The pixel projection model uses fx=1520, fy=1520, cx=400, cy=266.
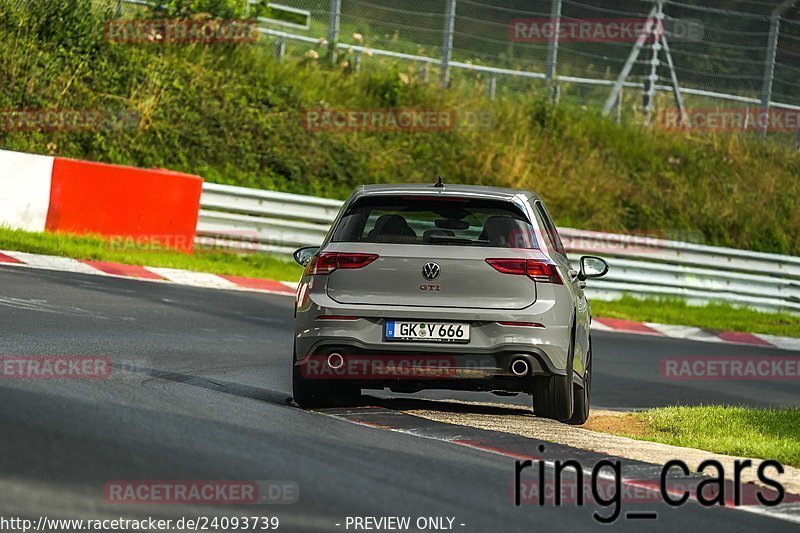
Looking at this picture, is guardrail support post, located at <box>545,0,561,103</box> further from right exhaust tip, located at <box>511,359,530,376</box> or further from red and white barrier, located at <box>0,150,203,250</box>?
right exhaust tip, located at <box>511,359,530,376</box>

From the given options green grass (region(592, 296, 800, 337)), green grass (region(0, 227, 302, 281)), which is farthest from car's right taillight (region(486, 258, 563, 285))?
green grass (region(592, 296, 800, 337))

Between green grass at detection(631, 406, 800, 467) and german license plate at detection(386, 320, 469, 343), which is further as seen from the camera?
green grass at detection(631, 406, 800, 467)

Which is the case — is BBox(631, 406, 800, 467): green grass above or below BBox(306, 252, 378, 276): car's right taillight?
below

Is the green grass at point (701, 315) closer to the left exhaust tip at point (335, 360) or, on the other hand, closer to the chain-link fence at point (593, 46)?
the chain-link fence at point (593, 46)

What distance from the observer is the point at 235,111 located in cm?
2672

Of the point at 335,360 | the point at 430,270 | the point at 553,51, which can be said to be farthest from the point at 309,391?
the point at 553,51

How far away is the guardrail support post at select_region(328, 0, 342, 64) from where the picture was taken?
2688 centimetres

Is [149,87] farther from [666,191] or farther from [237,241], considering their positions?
[666,191]

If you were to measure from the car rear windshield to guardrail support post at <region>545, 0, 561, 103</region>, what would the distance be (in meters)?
18.6

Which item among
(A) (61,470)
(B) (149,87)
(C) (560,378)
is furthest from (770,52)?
(A) (61,470)

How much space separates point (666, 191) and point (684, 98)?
2.27 m

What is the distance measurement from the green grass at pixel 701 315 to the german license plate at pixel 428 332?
1263 cm

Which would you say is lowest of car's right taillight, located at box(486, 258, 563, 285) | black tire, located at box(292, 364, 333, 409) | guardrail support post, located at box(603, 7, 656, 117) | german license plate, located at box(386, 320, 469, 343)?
black tire, located at box(292, 364, 333, 409)

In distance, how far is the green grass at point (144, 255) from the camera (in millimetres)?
18828
